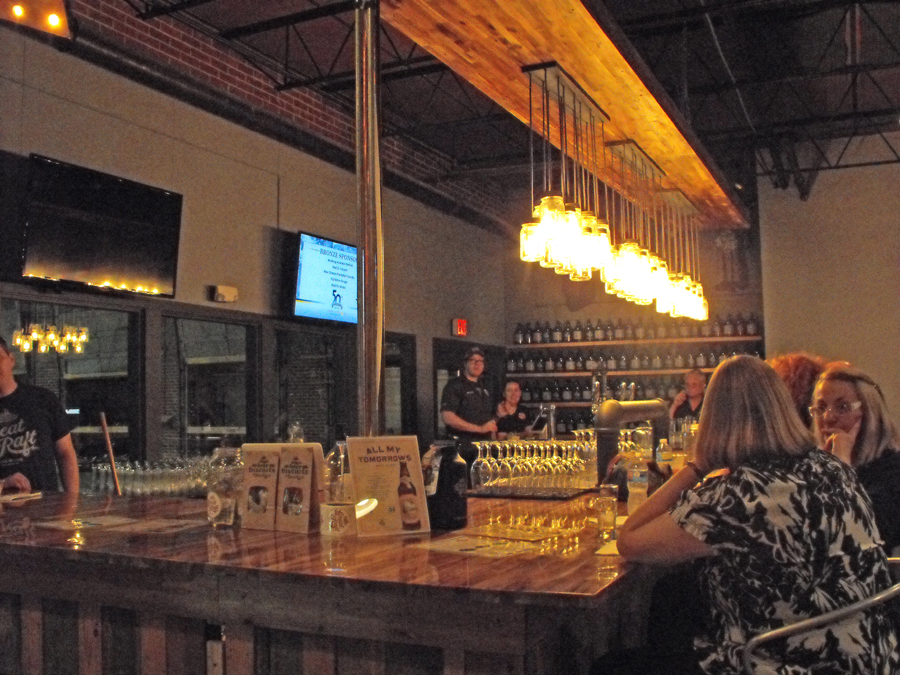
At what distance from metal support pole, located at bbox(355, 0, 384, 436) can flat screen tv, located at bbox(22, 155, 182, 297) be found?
98.7 inches

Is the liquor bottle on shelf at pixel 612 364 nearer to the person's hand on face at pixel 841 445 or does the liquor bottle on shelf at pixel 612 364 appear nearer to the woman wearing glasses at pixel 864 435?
the woman wearing glasses at pixel 864 435

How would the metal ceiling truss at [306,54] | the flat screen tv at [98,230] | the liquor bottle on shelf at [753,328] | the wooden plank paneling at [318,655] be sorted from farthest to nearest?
1. the liquor bottle on shelf at [753,328]
2. the metal ceiling truss at [306,54]
3. the flat screen tv at [98,230]
4. the wooden plank paneling at [318,655]

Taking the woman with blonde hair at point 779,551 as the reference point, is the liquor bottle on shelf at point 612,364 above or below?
above

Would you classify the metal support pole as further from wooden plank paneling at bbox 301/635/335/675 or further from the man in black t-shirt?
the man in black t-shirt

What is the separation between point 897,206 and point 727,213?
10.0ft

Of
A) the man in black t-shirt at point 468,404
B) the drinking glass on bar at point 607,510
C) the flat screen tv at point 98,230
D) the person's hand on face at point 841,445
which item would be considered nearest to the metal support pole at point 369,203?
the drinking glass on bar at point 607,510

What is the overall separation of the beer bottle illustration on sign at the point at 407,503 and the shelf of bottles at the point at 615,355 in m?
6.91

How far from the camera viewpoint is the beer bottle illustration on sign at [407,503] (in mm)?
2572

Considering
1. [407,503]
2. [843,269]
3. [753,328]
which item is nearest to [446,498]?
[407,503]

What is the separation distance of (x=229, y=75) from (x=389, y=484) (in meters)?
4.45

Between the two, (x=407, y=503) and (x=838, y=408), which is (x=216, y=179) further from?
(x=838, y=408)

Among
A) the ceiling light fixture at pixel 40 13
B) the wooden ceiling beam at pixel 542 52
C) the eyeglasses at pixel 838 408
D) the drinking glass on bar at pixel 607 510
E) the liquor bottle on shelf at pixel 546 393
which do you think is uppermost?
the wooden ceiling beam at pixel 542 52

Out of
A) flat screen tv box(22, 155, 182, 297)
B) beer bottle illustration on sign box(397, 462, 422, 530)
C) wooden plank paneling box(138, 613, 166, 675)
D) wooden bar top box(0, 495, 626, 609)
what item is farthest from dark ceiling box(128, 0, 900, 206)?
wooden plank paneling box(138, 613, 166, 675)

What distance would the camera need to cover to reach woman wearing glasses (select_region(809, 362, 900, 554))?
2.80m
